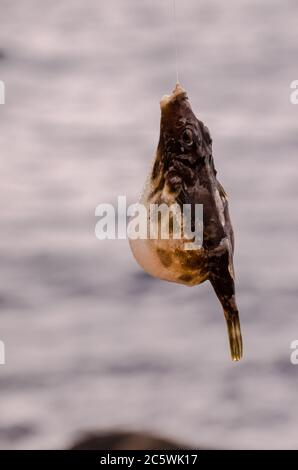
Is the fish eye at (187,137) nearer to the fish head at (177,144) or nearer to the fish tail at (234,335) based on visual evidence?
the fish head at (177,144)

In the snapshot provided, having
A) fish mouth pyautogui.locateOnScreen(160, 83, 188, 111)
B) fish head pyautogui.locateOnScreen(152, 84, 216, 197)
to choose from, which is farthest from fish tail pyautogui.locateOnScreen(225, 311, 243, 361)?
fish mouth pyautogui.locateOnScreen(160, 83, 188, 111)

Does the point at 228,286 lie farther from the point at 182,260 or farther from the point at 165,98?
the point at 165,98

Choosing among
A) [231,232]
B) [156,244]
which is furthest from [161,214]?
[231,232]

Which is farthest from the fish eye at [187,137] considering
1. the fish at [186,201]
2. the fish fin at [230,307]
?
the fish fin at [230,307]

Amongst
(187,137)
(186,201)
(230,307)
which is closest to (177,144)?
(187,137)

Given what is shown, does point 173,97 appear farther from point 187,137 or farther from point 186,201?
point 186,201

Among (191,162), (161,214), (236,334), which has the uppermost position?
(191,162)

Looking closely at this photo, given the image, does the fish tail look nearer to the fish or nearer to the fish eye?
the fish

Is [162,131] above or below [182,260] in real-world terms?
above
